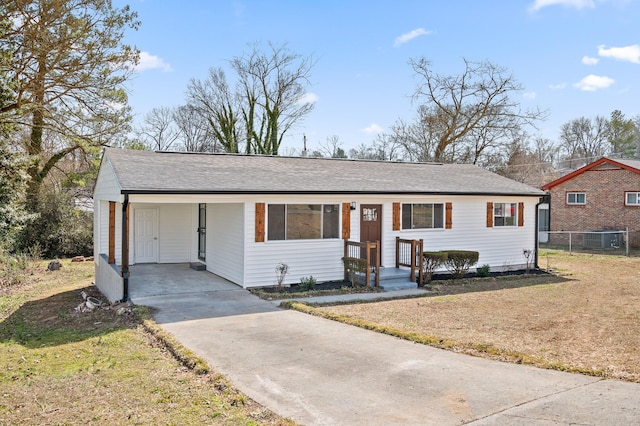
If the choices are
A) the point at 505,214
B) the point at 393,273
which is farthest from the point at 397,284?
the point at 505,214

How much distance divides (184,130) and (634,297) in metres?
37.8

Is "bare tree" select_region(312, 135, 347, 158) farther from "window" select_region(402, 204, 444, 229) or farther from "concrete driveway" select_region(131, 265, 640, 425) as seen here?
"concrete driveway" select_region(131, 265, 640, 425)

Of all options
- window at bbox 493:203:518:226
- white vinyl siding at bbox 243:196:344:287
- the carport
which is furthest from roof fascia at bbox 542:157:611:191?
the carport

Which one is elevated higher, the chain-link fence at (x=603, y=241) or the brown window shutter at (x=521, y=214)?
the brown window shutter at (x=521, y=214)

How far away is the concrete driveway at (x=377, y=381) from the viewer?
189 inches

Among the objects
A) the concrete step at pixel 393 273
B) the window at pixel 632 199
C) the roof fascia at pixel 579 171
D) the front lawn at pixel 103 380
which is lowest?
the front lawn at pixel 103 380

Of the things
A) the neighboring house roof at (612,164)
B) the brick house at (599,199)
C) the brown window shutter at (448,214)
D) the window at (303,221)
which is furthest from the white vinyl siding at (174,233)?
the neighboring house roof at (612,164)

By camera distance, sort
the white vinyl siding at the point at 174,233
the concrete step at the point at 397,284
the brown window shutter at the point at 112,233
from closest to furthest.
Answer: the concrete step at the point at 397,284, the brown window shutter at the point at 112,233, the white vinyl siding at the point at 174,233

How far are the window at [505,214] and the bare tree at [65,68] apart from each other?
1494 centimetres

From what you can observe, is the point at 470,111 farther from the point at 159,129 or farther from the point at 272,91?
the point at 159,129

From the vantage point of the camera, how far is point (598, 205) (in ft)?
83.1

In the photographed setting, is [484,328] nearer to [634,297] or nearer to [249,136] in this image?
[634,297]

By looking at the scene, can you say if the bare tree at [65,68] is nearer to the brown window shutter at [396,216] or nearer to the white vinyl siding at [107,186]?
the white vinyl siding at [107,186]

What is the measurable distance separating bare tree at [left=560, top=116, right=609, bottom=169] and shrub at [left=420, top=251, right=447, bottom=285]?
4412 cm
